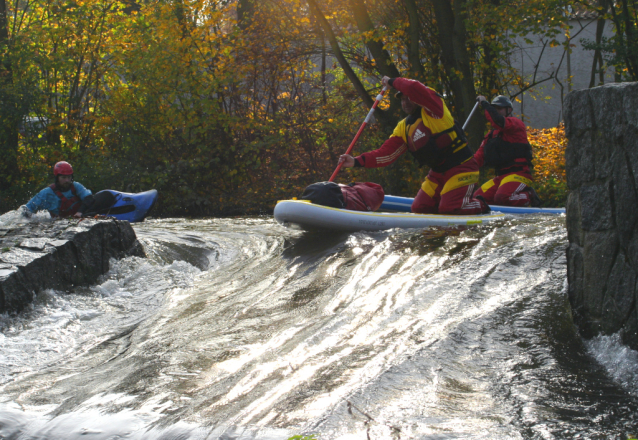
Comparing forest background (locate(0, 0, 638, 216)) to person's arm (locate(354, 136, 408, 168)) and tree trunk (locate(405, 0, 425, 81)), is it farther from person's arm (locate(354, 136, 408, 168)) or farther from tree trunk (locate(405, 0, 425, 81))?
person's arm (locate(354, 136, 408, 168))

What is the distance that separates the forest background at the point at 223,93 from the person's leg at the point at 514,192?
8.41 feet

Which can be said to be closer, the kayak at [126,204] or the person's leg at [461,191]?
the person's leg at [461,191]

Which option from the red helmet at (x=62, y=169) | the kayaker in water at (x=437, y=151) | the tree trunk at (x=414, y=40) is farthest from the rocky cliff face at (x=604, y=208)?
the tree trunk at (x=414, y=40)

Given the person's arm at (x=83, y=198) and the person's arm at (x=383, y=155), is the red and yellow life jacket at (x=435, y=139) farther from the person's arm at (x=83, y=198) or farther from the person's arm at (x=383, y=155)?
the person's arm at (x=83, y=198)

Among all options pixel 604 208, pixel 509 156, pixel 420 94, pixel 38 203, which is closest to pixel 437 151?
pixel 420 94

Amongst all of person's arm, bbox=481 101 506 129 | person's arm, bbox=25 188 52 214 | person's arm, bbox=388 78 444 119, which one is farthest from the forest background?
person's arm, bbox=388 78 444 119

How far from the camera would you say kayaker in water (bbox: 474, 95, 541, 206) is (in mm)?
7836

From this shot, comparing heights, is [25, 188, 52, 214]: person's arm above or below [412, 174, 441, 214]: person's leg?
above

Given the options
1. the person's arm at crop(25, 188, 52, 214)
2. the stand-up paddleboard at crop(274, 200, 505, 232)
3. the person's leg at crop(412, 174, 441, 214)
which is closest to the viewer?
the stand-up paddleboard at crop(274, 200, 505, 232)

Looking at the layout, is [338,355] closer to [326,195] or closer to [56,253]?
[56,253]

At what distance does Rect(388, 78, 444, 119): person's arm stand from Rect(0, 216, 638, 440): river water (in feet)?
5.59

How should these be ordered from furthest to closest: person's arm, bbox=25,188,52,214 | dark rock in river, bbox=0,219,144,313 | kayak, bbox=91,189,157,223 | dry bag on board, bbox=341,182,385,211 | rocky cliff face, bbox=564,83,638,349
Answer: kayak, bbox=91,189,157,223 < person's arm, bbox=25,188,52,214 < dry bag on board, bbox=341,182,385,211 < dark rock in river, bbox=0,219,144,313 < rocky cliff face, bbox=564,83,638,349

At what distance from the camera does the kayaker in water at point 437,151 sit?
6.57m

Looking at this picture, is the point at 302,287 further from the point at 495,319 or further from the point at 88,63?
the point at 88,63
